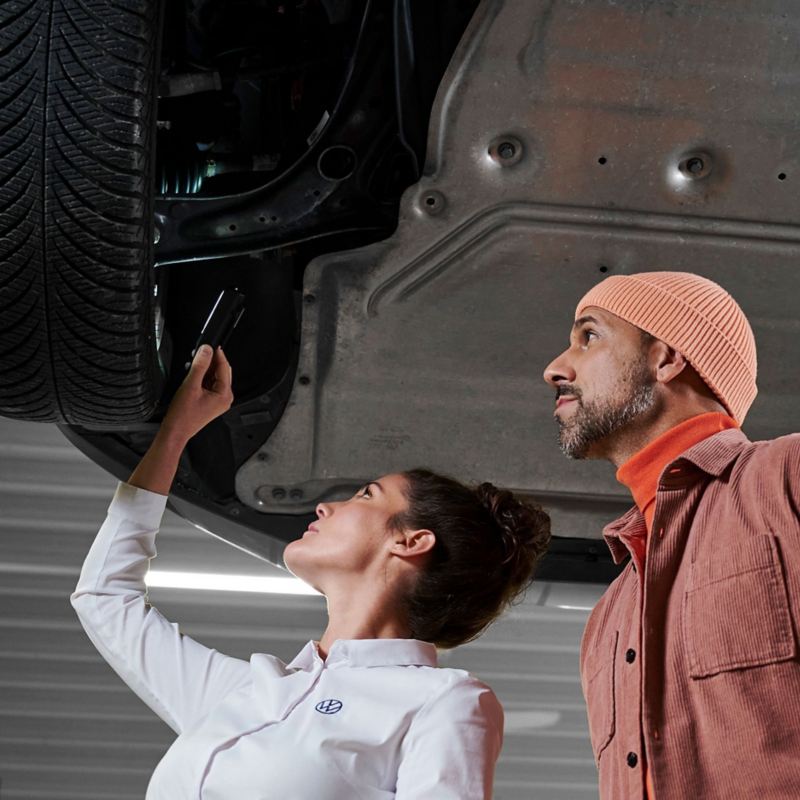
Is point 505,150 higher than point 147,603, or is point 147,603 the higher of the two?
point 505,150

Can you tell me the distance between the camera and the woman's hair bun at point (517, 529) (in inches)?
64.3

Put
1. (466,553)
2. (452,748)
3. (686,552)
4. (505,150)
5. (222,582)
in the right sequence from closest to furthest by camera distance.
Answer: (452,748)
(686,552)
(466,553)
(505,150)
(222,582)

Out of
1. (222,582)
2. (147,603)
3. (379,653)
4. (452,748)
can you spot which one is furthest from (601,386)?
(222,582)

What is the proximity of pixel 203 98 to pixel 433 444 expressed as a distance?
0.74 metres

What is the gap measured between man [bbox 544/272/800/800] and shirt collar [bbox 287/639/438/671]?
274mm

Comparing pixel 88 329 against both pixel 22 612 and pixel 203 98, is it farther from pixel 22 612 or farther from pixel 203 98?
pixel 22 612

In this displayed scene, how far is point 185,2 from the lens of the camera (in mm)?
1891

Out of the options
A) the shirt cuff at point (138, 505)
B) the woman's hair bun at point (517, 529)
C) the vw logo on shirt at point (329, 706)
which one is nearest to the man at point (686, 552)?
the woman's hair bun at point (517, 529)

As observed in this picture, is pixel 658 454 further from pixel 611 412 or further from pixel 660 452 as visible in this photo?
pixel 611 412

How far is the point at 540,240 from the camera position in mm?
1885

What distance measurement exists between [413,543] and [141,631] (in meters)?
0.42

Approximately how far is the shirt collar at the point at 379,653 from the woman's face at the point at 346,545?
11cm

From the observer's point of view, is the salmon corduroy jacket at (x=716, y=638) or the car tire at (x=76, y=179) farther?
the car tire at (x=76, y=179)

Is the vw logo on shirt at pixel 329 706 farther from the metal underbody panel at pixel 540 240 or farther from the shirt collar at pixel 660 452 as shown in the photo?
the metal underbody panel at pixel 540 240
